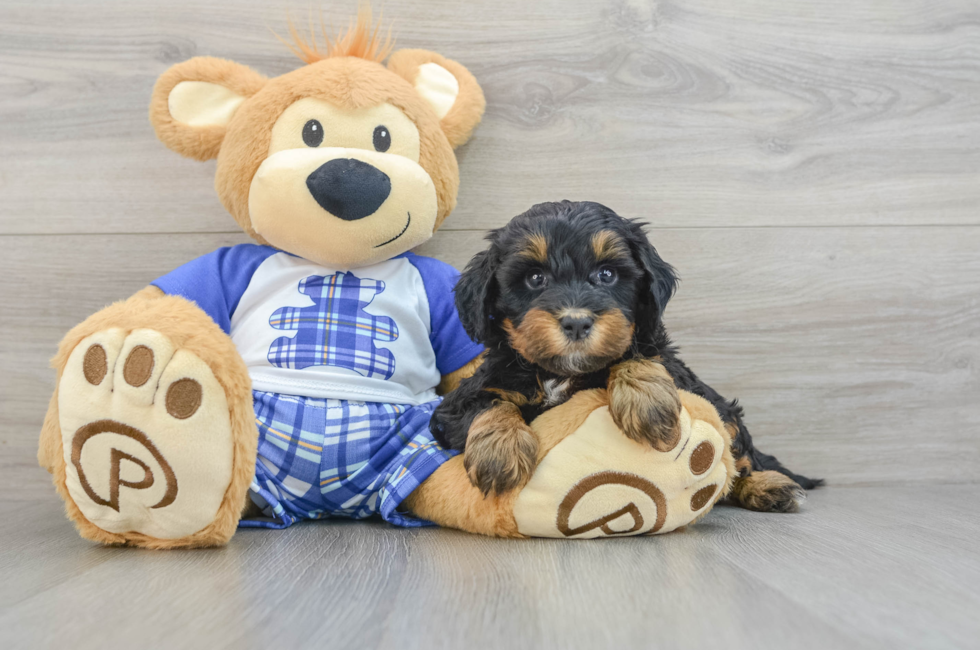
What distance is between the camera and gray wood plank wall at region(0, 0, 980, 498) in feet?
7.23

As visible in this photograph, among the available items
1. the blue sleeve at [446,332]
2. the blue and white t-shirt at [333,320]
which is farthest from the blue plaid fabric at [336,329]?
the blue sleeve at [446,332]

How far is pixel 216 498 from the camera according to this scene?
1.37 metres

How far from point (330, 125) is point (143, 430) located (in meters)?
0.88

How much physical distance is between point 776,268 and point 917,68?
2.65 ft

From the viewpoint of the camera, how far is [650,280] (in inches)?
58.2

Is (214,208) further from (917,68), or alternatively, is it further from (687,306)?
(917,68)

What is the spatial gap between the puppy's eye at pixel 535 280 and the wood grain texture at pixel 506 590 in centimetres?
53

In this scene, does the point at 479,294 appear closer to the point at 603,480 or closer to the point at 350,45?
the point at 603,480

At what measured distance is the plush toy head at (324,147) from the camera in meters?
1.70

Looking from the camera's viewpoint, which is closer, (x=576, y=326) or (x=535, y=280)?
(x=576, y=326)

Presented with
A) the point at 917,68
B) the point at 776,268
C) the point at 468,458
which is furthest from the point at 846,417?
the point at 468,458

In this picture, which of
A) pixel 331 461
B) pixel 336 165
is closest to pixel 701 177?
pixel 336 165

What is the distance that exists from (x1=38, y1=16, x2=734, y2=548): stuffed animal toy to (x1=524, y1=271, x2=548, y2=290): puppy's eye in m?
0.25

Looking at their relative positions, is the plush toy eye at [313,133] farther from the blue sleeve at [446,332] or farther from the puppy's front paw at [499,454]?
the puppy's front paw at [499,454]
